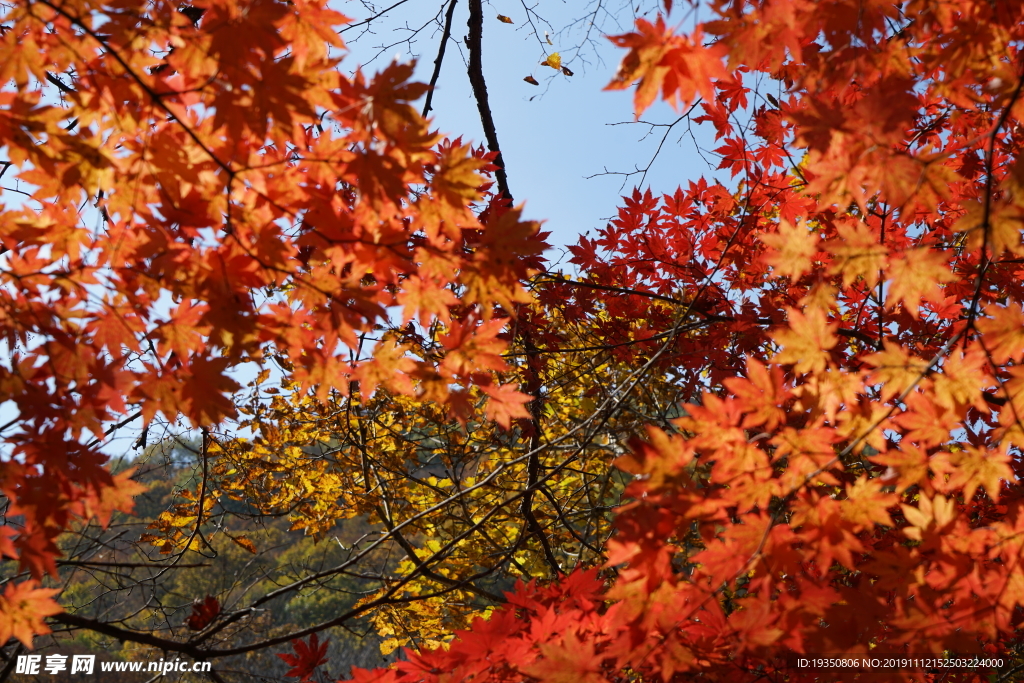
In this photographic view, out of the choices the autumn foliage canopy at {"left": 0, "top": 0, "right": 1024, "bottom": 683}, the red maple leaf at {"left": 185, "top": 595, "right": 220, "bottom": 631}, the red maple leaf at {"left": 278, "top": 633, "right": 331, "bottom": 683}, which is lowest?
the red maple leaf at {"left": 278, "top": 633, "right": 331, "bottom": 683}

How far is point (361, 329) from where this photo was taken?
1.74 meters

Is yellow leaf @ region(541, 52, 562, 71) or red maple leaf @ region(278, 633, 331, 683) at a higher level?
yellow leaf @ region(541, 52, 562, 71)

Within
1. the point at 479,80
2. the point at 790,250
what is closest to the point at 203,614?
the point at 790,250

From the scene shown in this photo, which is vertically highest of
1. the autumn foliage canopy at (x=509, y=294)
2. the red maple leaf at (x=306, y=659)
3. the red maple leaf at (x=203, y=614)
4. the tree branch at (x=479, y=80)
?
the tree branch at (x=479, y=80)

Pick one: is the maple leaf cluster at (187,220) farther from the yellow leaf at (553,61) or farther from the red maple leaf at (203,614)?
the yellow leaf at (553,61)

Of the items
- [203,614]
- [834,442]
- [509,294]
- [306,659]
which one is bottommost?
[306,659]

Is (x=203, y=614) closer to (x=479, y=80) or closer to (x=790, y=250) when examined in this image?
(x=790, y=250)

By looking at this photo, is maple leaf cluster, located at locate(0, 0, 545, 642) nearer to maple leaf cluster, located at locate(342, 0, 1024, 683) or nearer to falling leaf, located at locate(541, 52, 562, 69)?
maple leaf cluster, located at locate(342, 0, 1024, 683)

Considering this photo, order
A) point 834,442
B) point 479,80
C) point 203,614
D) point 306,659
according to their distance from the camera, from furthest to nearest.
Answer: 1. point 479,80
2. point 306,659
3. point 203,614
4. point 834,442

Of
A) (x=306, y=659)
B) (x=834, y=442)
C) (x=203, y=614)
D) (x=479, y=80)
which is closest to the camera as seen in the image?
(x=834, y=442)

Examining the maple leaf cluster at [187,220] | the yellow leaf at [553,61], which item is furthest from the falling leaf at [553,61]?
the maple leaf cluster at [187,220]

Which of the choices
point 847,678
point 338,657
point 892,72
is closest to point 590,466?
point 847,678

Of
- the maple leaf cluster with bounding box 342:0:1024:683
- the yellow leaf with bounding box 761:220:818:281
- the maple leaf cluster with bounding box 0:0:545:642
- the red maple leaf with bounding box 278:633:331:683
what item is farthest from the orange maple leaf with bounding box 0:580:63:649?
the yellow leaf with bounding box 761:220:818:281

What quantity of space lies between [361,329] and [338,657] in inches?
1043
